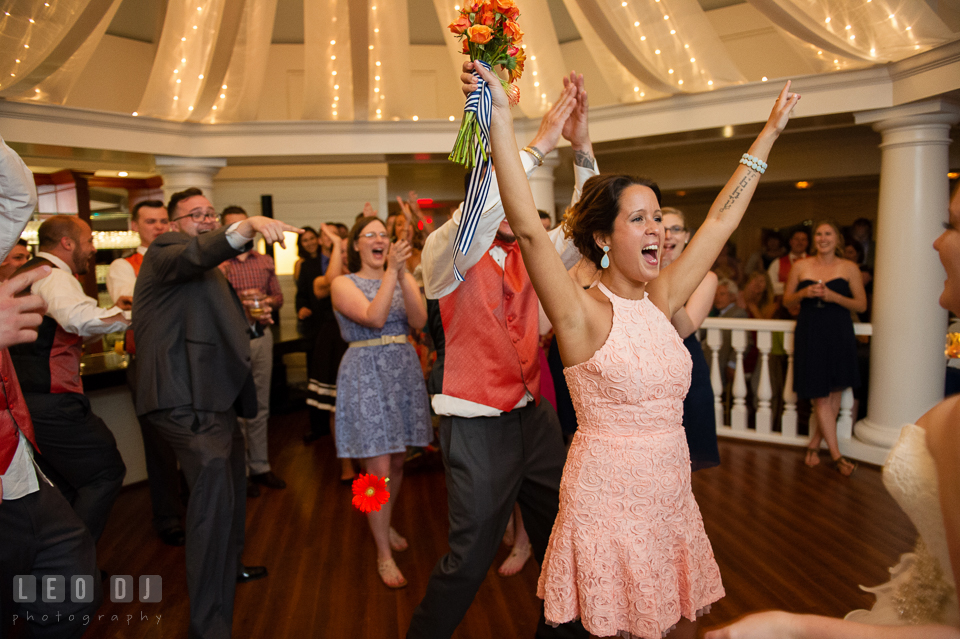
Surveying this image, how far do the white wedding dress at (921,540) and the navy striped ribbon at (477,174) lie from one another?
1.01 metres

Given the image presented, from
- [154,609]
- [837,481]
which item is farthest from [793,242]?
[154,609]

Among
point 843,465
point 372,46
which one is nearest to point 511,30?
point 372,46

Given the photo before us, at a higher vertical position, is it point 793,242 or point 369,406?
point 793,242

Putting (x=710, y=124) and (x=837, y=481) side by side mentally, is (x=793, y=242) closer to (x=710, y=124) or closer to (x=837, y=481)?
(x=710, y=124)

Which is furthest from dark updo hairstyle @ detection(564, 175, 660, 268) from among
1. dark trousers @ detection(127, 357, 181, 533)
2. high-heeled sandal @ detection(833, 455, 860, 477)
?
high-heeled sandal @ detection(833, 455, 860, 477)

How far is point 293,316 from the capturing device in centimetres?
802

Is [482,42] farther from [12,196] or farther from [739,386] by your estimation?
[739,386]

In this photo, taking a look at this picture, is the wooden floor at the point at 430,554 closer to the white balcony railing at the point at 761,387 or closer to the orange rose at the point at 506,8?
the white balcony railing at the point at 761,387

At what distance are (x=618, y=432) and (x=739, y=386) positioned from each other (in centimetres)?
368

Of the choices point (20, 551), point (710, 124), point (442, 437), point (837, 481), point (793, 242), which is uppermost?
point (710, 124)

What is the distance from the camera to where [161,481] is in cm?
339

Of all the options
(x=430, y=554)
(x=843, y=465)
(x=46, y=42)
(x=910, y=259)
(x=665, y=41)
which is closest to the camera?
(x=430, y=554)

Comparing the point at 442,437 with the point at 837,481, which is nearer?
the point at 442,437

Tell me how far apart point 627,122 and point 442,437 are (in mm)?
3189
